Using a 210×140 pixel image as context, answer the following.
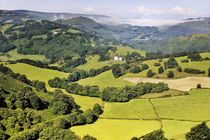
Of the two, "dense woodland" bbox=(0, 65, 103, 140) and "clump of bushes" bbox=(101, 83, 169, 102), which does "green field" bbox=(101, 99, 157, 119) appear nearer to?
"dense woodland" bbox=(0, 65, 103, 140)

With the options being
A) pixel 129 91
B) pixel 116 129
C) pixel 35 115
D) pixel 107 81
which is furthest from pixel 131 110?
pixel 107 81

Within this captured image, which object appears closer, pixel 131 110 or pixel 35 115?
pixel 35 115

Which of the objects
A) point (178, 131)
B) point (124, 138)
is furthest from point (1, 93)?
point (178, 131)

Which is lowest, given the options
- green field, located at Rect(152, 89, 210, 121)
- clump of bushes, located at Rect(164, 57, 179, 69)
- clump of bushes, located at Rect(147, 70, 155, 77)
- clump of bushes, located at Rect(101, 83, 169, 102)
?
clump of bushes, located at Rect(147, 70, 155, 77)

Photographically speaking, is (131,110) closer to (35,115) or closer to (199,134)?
(35,115)

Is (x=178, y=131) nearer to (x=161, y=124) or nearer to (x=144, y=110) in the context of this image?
(x=161, y=124)

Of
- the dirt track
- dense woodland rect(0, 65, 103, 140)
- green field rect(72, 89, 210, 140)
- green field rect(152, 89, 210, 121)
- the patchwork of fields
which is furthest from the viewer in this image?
the dirt track

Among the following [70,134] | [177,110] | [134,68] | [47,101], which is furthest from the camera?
[134,68]

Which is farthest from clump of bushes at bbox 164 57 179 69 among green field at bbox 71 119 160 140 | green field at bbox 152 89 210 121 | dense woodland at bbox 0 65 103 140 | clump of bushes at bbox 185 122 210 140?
clump of bushes at bbox 185 122 210 140

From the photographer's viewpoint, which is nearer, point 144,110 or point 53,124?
point 53,124
